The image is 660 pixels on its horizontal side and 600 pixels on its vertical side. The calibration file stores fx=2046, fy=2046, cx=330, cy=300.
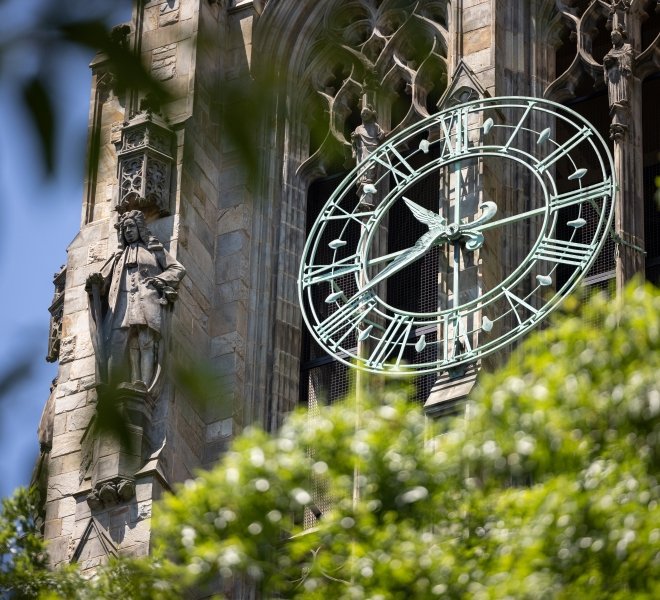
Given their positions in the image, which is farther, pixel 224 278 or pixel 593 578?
pixel 224 278

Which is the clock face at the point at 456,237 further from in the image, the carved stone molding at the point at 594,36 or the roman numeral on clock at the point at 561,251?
the carved stone molding at the point at 594,36

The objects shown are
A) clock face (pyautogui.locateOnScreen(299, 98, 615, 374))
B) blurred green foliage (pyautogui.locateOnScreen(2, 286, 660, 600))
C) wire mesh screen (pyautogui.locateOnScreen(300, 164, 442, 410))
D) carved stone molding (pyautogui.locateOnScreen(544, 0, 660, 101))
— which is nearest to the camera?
blurred green foliage (pyautogui.locateOnScreen(2, 286, 660, 600))

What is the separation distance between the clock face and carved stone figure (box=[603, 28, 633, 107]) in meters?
0.54

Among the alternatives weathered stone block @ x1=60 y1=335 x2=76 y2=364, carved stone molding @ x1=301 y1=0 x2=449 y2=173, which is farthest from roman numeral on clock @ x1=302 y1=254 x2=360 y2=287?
weathered stone block @ x1=60 y1=335 x2=76 y2=364

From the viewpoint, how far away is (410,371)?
67.7 ft

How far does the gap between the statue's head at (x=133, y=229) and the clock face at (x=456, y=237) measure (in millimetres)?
1763

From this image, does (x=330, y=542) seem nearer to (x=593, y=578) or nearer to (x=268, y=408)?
(x=593, y=578)

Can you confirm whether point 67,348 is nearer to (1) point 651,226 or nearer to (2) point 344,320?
(2) point 344,320

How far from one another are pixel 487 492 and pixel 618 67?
1005cm

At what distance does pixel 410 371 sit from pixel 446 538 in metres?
8.38

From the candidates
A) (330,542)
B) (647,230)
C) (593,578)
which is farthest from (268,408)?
(593,578)

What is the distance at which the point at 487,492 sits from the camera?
42.1ft

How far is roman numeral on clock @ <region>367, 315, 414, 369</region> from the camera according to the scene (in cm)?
2108

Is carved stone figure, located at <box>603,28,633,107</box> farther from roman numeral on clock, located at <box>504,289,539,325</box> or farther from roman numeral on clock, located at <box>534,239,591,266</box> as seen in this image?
roman numeral on clock, located at <box>504,289,539,325</box>
